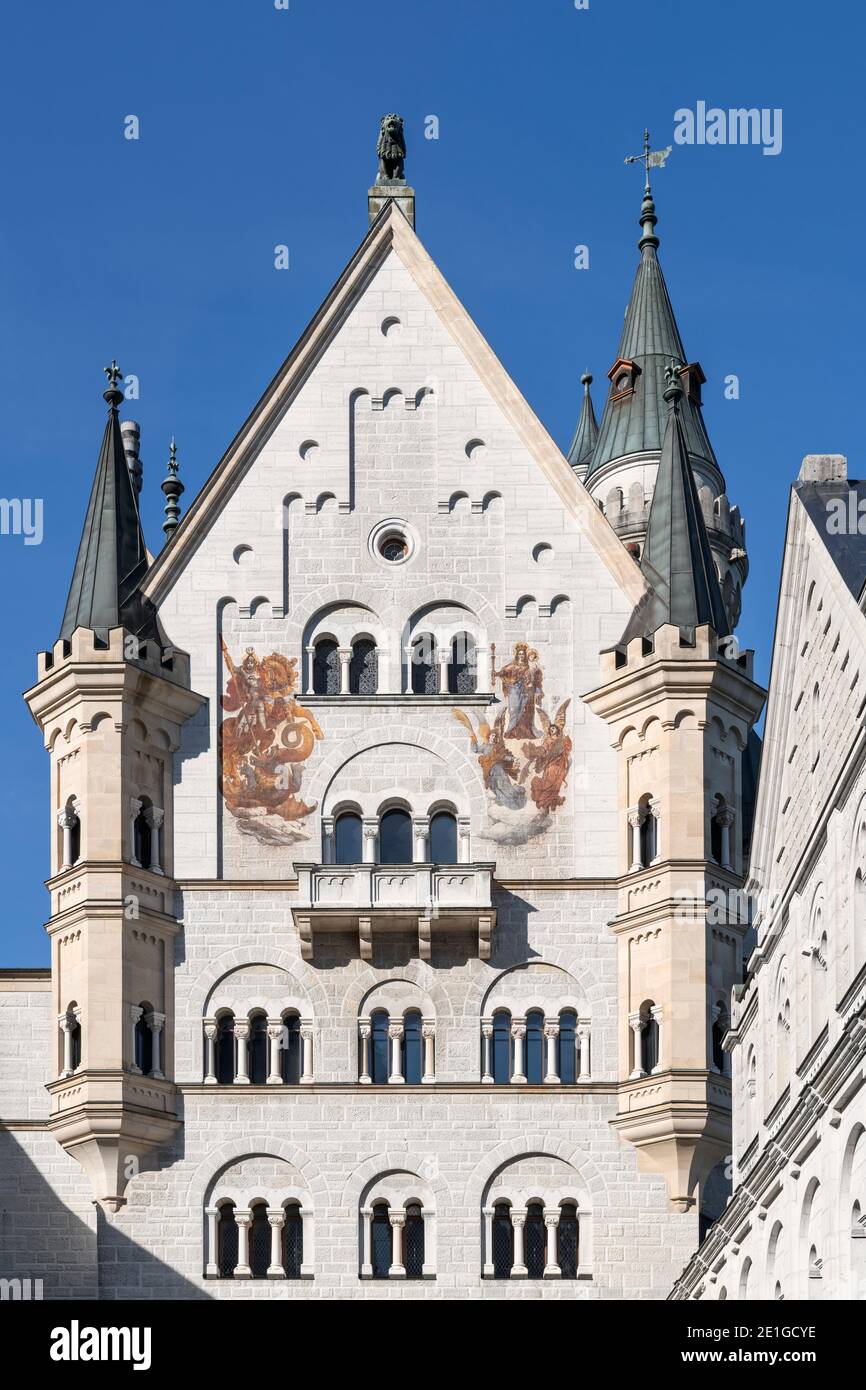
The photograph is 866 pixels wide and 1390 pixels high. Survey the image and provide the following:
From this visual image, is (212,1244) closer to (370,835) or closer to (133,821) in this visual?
(133,821)

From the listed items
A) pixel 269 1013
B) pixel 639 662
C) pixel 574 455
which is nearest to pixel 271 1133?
pixel 269 1013

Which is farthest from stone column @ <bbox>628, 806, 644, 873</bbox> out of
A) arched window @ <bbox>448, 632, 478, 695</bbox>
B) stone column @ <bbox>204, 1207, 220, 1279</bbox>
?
stone column @ <bbox>204, 1207, 220, 1279</bbox>

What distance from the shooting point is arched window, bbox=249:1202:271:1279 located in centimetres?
4653

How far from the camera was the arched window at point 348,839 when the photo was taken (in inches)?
1934

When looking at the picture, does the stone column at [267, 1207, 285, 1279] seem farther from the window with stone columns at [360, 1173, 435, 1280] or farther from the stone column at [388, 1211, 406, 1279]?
the stone column at [388, 1211, 406, 1279]

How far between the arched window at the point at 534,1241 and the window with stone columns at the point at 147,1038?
6.41 metres

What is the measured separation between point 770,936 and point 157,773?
16.6m

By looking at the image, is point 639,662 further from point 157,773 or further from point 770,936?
point 770,936

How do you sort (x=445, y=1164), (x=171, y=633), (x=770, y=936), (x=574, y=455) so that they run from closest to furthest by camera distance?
(x=770, y=936)
(x=445, y=1164)
(x=171, y=633)
(x=574, y=455)

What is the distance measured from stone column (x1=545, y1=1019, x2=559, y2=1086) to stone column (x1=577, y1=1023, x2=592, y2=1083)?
382 millimetres

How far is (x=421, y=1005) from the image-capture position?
1889 inches

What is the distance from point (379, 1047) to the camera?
157ft

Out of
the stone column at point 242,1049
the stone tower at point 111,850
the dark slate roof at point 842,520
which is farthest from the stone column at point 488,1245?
the dark slate roof at point 842,520

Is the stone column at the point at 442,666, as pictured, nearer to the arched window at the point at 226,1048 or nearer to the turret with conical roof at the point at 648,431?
the arched window at the point at 226,1048
